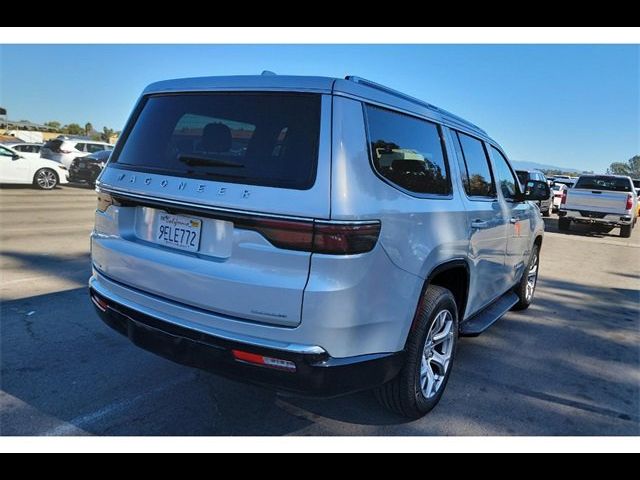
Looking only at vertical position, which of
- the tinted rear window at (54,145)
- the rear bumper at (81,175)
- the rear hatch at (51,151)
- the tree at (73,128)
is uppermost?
the tree at (73,128)

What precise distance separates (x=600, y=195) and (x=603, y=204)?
291mm

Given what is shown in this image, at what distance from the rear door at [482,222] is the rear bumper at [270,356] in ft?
4.43

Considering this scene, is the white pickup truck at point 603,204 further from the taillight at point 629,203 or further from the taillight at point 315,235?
the taillight at point 315,235

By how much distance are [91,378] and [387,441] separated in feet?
6.72

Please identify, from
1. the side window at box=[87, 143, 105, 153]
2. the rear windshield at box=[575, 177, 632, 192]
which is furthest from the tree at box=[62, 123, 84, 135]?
the rear windshield at box=[575, 177, 632, 192]

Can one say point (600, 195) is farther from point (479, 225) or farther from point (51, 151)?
point (51, 151)

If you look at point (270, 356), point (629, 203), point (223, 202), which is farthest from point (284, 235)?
point (629, 203)

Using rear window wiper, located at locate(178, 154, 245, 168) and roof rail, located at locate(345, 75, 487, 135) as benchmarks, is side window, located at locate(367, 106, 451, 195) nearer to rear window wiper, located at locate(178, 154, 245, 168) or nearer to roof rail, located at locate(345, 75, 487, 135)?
roof rail, located at locate(345, 75, 487, 135)

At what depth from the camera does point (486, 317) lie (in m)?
4.25

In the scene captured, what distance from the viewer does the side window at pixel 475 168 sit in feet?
12.3

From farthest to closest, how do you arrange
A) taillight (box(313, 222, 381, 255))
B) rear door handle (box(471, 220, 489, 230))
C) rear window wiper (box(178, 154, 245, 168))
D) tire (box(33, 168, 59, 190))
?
tire (box(33, 168, 59, 190)) < rear door handle (box(471, 220, 489, 230)) < rear window wiper (box(178, 154, 245, 168)) < taillight (box(313, 222, 381, 255))

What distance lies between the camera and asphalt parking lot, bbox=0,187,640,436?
2.98 metres

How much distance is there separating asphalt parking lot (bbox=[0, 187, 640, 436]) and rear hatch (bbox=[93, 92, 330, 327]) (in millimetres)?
866

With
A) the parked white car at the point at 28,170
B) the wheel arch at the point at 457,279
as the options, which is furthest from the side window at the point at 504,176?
the parked white car at the point at 28,170
